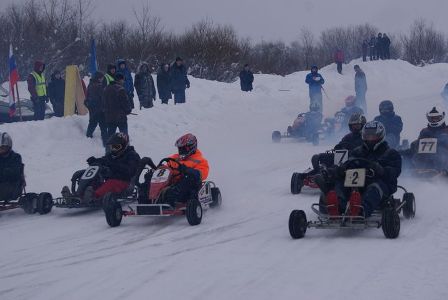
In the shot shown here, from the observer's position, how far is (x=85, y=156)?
17422 millimetres

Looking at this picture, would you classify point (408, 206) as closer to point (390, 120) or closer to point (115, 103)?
point (390, 120)

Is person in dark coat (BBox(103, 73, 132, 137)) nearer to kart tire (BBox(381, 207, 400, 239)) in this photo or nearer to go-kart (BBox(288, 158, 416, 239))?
go-kart (BBox(288, 158, 416, 239))

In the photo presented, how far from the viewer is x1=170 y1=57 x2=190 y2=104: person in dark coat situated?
23578 mm

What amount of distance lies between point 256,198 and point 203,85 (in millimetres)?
19458

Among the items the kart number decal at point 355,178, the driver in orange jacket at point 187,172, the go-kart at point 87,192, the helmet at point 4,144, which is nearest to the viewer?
the kart number decal at point 355,178

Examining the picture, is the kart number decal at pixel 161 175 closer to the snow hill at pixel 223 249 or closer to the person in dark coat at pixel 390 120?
the snow hill at pixel 223 249

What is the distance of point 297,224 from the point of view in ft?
28.2

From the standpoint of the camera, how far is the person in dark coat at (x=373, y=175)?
28.7 feet

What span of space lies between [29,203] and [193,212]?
130 inches

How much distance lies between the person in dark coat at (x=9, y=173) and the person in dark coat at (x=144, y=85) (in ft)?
32.0

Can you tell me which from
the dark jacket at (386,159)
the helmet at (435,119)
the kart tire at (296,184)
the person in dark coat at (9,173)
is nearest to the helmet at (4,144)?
the person in dark coat at (9,173)

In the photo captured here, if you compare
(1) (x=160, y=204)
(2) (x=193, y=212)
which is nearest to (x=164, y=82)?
(1) (x=160, y=204)

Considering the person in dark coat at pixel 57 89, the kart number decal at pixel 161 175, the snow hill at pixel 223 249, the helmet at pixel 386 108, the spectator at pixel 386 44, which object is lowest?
the snow hill at pixel 223 249

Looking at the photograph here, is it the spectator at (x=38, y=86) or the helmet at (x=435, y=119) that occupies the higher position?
the spectator at (x=38, y=86)
